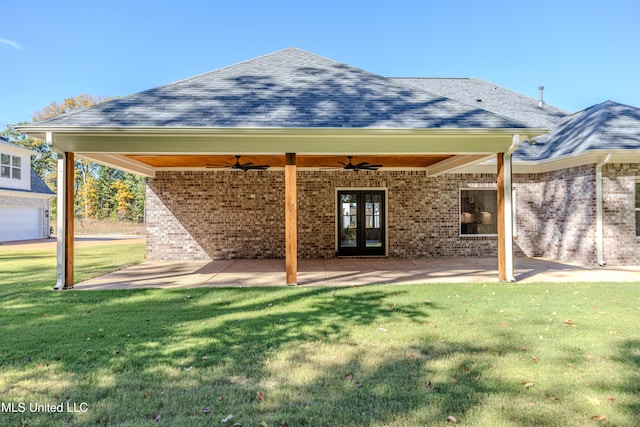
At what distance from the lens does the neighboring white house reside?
62.6 feet

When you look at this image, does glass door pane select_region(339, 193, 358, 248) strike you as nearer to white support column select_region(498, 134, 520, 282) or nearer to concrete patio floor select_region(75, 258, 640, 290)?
concrete patio floor select_region(75, 258, 640, 290)

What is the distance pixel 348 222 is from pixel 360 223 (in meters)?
0.39

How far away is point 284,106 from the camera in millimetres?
→ 7176

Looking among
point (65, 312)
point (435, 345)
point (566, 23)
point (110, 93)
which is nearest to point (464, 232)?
point (435, 345)

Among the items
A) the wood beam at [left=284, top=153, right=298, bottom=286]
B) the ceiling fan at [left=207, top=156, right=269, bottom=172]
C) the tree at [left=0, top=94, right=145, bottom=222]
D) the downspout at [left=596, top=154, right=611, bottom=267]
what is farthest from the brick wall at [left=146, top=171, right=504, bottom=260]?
the tree at [left=0, top=94, right=145, bottom=222]

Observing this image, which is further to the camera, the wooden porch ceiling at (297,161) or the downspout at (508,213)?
the wooden porch ceiling at (297,161)

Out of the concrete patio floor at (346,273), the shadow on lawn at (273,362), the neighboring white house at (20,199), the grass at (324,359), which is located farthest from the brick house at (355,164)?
the neighboring white house at (20,199)

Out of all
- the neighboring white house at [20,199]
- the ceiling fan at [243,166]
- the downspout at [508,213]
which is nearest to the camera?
the downspout at [508,213]

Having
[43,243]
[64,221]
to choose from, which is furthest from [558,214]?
[43,243]

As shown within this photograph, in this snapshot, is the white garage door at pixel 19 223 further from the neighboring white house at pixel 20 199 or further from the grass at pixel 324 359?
the grass at pixel 324 359

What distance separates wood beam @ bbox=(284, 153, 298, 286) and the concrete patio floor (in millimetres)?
413

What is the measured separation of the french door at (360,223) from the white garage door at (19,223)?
716 inches

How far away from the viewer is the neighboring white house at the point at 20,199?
62.6ft

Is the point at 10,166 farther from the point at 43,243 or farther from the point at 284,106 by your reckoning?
the point at 284,106
